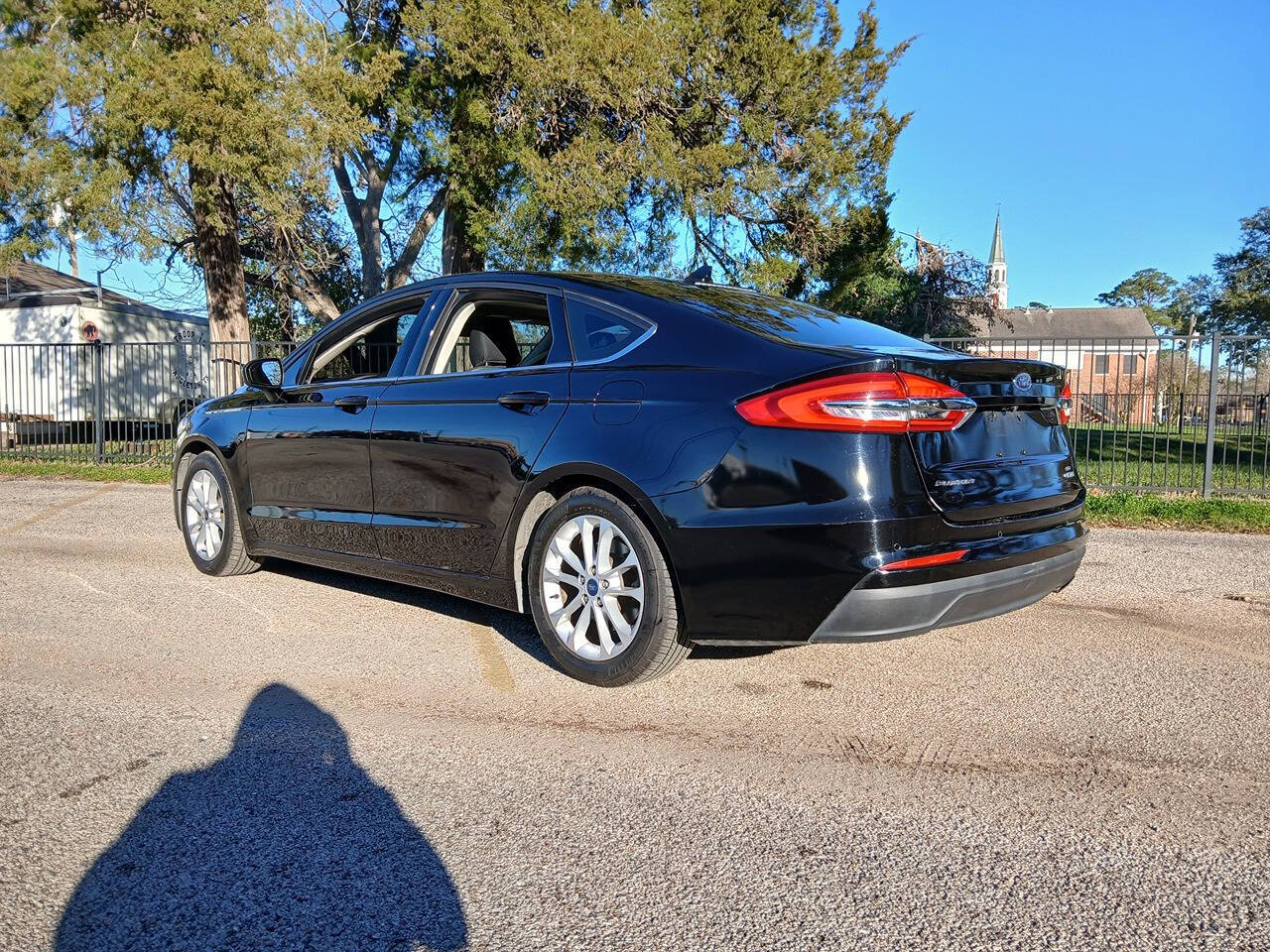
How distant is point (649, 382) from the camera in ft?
12.1

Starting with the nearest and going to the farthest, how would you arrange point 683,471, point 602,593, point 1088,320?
1. point 683,471
2. point 602,593
3. point 1088,320

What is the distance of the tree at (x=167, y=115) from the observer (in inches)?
547

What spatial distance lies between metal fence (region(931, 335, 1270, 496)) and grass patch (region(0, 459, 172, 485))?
9.98m

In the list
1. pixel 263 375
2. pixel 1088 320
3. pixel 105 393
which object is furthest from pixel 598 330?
pixel 1088 320

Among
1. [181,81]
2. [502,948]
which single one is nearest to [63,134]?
[181,81]

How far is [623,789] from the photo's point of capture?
2904mm

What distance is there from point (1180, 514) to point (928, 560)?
7098mm

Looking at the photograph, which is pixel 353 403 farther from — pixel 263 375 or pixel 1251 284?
pixel 1251 284

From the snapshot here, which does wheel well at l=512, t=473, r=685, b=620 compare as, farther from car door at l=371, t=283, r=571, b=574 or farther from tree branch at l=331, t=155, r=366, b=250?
tree branch at l=331, t=155, r=366, b=250

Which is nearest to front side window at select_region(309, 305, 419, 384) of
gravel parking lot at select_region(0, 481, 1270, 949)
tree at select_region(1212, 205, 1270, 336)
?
gravel parking lot at select_region(0, 481, 1270, 949)

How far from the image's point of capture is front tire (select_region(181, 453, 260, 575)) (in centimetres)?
577

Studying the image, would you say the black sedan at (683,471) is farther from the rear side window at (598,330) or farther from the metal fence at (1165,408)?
the metal fence at (1165,408)

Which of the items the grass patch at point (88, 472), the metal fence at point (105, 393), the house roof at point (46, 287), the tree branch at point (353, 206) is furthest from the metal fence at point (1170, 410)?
the house roof at point (46, 287)

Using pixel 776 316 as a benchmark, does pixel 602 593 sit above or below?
below
